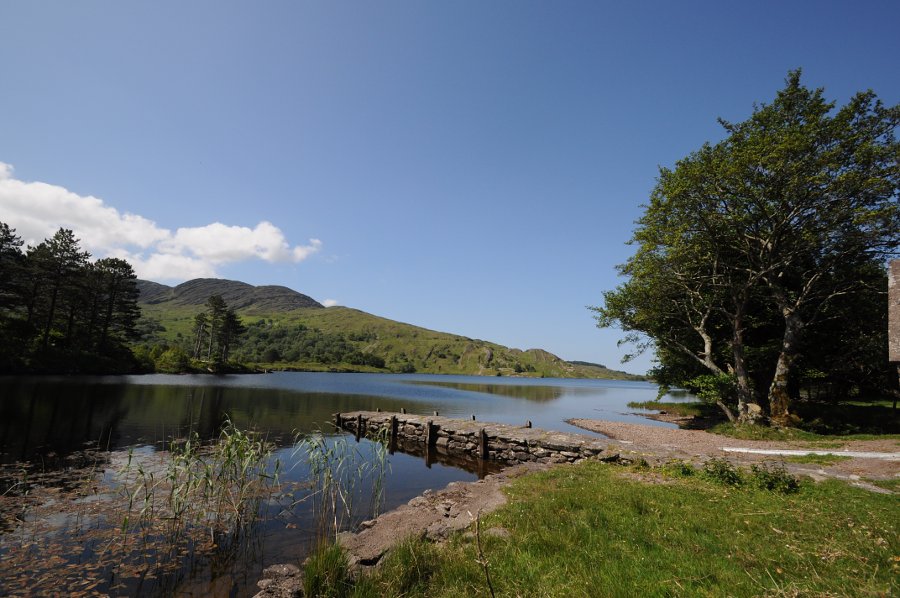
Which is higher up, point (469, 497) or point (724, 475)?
point (724, 475)

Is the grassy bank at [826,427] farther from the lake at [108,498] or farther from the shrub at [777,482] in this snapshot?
the lake at [108,498]

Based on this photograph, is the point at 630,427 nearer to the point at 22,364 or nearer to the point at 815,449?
the point at 815,449

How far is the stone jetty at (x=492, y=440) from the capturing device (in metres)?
19.5

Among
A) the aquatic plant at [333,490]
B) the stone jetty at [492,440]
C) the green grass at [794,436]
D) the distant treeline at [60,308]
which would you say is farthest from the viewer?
the distant treeline at [60,308]

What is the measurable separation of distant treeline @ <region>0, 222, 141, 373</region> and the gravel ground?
76.6 metres

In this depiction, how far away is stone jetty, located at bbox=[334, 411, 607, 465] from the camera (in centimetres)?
1952

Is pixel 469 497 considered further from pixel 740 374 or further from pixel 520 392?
pixel 520 392

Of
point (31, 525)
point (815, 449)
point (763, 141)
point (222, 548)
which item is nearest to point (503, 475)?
point (222, 548)

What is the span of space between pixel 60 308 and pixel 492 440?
8210 cm

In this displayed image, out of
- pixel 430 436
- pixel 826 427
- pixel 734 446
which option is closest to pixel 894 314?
pixel 734 446

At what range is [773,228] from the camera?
2394 centimetres

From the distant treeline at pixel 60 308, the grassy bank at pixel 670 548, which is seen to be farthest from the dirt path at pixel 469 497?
the distant treeline at pixel 60 308

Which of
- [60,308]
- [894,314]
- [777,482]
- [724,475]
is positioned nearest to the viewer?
[894,314]

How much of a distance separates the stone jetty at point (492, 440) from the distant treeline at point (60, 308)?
2391 inches
